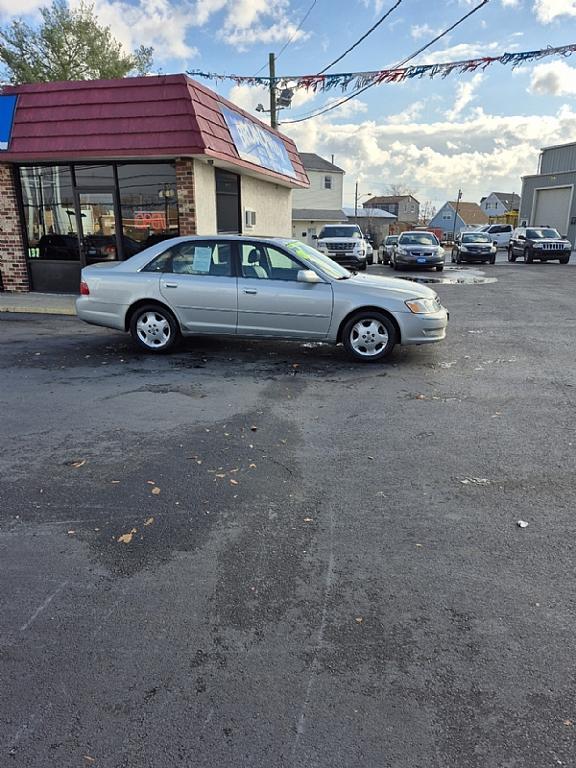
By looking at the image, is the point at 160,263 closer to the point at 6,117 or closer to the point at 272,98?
the point at 6,117

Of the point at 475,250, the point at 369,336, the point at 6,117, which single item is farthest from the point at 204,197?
the point at 475,250

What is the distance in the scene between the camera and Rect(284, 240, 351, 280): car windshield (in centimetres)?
726

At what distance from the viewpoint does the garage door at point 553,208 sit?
36906mm

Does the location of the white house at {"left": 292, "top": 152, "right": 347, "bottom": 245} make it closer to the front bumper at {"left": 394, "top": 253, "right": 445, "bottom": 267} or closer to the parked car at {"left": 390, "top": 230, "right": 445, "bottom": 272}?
the parked car at {"left": 390, "top": 230, "right": 445, "bottom": 272}

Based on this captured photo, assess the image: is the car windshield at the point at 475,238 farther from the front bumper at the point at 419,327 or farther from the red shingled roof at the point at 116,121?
the front bumper at the point at 419,327

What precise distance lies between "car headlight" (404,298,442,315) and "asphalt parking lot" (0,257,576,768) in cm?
152

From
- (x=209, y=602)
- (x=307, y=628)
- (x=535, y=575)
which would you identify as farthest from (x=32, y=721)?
(x=535, y=575)

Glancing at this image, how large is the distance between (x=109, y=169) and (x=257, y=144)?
3967 mm

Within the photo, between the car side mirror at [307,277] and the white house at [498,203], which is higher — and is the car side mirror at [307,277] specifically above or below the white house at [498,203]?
below

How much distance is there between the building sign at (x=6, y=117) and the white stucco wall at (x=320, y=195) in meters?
37.2

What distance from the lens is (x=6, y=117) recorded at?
11.1 meters

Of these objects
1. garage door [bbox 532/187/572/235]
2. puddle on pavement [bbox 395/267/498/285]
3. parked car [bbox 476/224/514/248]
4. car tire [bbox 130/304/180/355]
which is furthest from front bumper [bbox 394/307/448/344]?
parked car [bbox 476/224/514/248]

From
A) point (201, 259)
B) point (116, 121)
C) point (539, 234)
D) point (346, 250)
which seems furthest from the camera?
point (539, 234)

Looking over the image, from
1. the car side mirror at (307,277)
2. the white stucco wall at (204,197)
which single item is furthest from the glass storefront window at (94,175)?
the car side mirror at (307,277)
